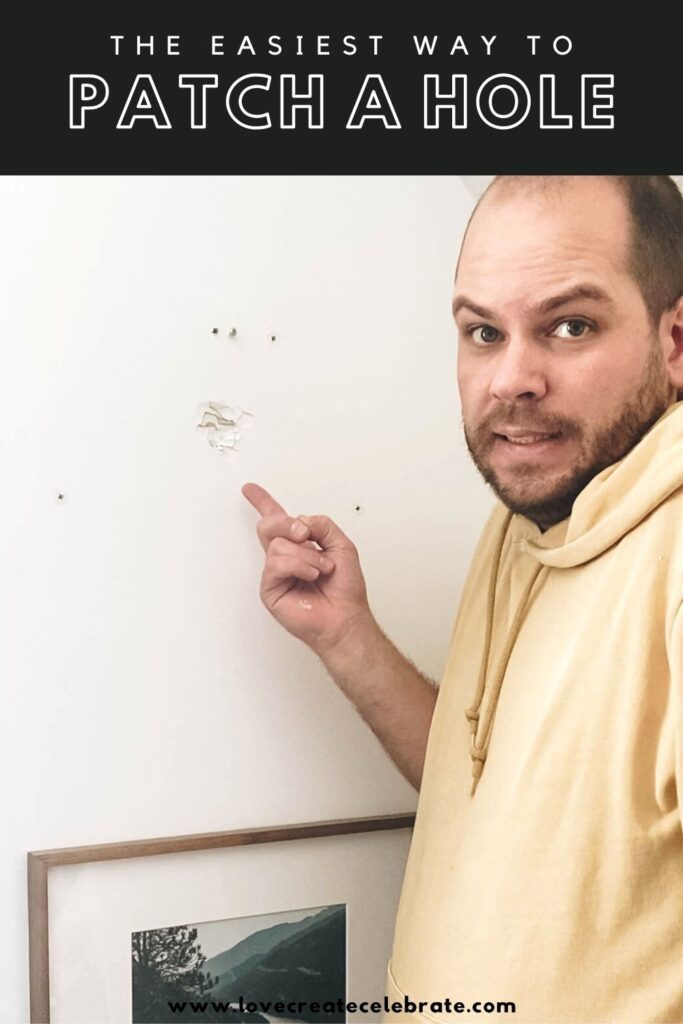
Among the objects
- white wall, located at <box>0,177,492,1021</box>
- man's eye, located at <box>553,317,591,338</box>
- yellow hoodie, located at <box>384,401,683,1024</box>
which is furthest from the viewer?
white wall, located at <box>0,177,492,1021</box>

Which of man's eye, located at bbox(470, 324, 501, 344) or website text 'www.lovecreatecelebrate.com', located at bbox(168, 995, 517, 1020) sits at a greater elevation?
man's eye, located at bbox(470, 324, 501, 344)

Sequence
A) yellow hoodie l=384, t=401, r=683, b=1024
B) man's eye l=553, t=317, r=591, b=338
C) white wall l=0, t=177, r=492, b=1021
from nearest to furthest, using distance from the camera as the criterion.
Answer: yellow hoodie l=384, t=401, r=683, b=1024, man's eye l=553, t=317, r=591, b=338, white wall l=0, t=177, r=492, b=1021

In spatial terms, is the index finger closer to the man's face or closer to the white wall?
the white wall

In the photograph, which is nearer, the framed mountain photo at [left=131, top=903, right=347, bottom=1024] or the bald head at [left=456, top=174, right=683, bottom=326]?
the bald head at [left=456, top=174, right=683, bottom=326]

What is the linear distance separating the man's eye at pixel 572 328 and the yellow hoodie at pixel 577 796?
10cm

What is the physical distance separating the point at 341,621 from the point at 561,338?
352 mm

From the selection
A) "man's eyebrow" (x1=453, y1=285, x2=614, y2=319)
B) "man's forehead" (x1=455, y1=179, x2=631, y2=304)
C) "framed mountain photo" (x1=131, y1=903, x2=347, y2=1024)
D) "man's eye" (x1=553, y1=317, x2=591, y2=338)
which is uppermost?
"man's forehead" (x1=455, y1=179, x2=631, y2=304)

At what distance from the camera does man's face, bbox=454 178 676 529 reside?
0.94 m

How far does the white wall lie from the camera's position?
107 centimetres

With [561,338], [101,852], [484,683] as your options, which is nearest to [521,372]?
[561,338]

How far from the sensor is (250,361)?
1161 millimetres
